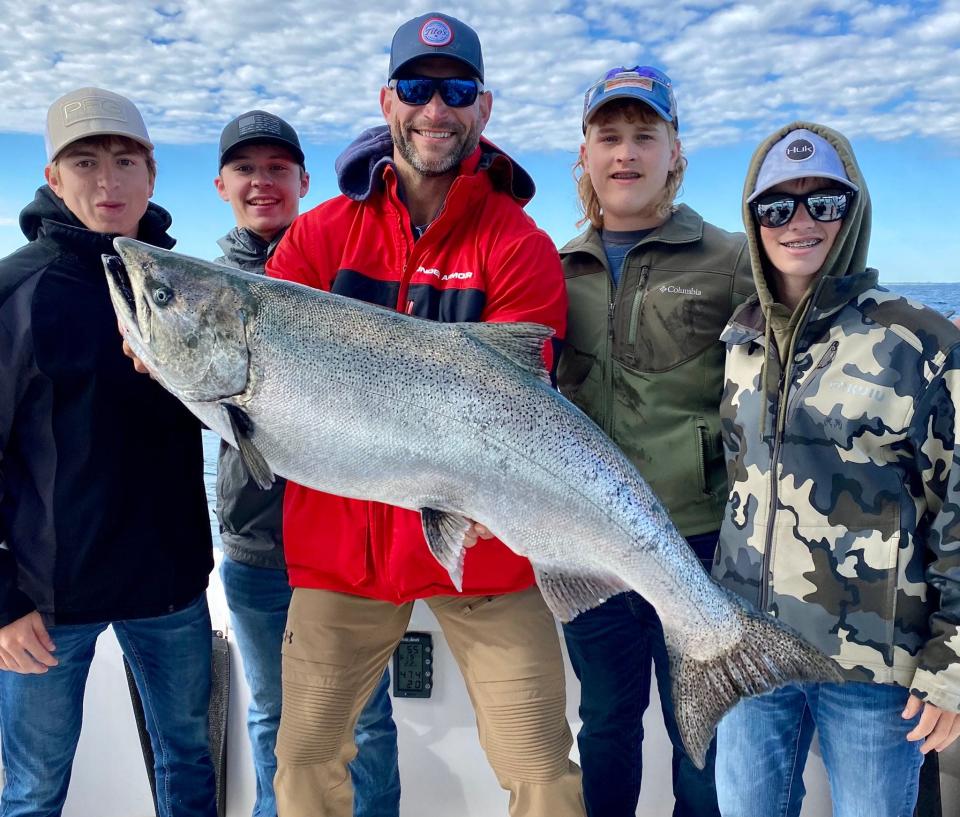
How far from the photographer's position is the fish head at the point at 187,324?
9.05ft

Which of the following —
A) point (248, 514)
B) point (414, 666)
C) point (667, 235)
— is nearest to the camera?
point (667, 235)

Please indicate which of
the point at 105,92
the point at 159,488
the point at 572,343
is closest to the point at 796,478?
the point at 572,343

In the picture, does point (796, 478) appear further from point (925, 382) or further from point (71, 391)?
point (71, 391)

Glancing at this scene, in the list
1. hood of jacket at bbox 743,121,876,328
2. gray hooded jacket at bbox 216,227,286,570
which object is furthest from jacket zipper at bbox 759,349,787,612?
gray hooded jacket at bbox 216,227,286,570

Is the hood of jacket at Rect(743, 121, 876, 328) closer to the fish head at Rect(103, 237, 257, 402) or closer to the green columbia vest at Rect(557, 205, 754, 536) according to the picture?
the green columbia vest at Rect(557, 205, 754, 536)

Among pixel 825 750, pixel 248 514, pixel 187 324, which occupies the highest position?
pixel 187 324

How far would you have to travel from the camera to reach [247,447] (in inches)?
110

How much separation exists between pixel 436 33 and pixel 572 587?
238cm

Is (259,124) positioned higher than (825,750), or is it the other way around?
(259,124)

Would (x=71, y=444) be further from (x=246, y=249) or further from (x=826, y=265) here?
(x=826, y=265)

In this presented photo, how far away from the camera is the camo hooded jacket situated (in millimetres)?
2635

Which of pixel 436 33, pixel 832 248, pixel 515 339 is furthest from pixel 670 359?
pixel 436 33

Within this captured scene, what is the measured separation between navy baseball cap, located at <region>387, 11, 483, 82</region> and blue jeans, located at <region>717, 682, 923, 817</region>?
2.87 meters

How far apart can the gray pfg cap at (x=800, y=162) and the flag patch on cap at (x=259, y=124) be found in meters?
2.73
